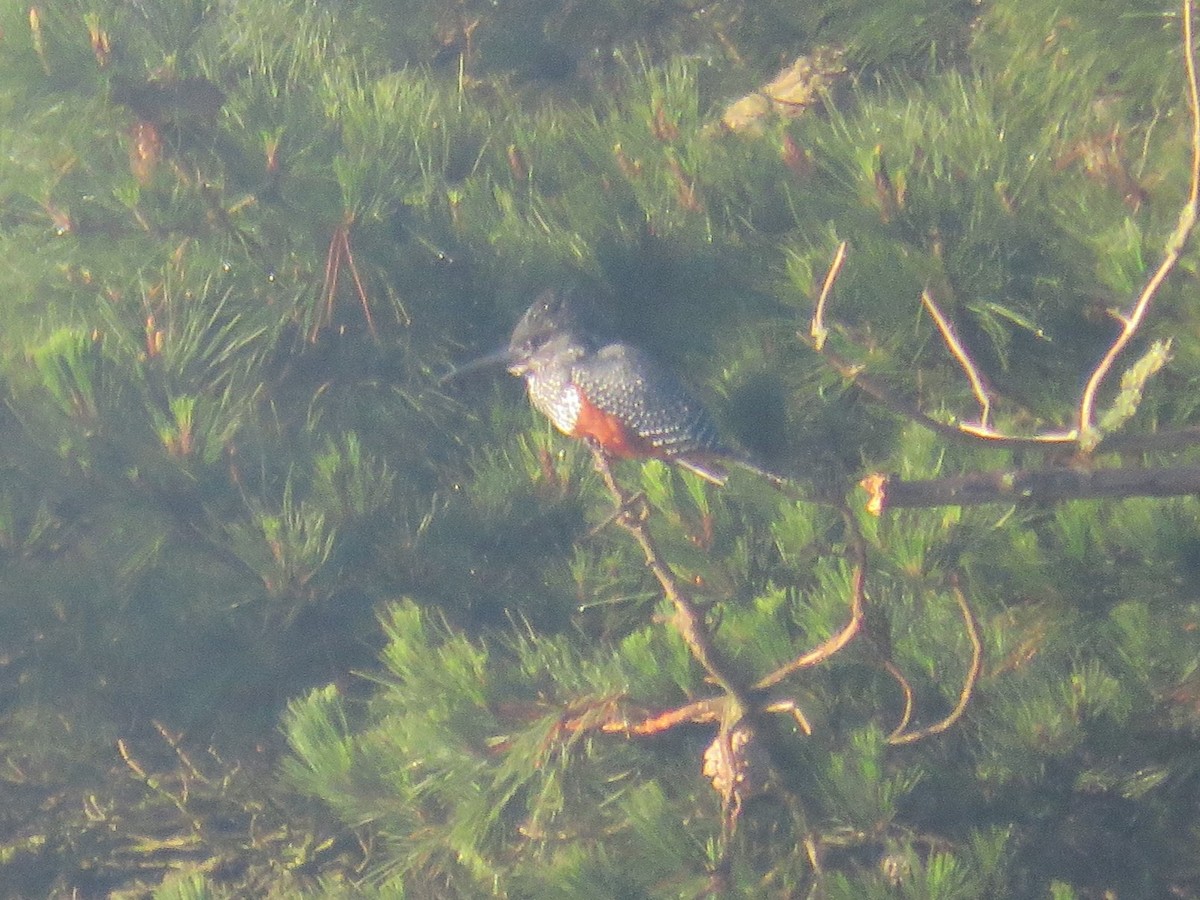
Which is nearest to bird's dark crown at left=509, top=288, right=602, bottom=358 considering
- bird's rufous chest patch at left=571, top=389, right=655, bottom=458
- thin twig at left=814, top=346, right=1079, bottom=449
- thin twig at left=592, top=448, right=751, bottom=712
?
bird's rufous chest patch at left=571, top=389, right=655, bottom=458

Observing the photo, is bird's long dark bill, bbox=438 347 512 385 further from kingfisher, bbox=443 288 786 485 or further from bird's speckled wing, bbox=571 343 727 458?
bird's speckled wing, bbox=571 343 727 458

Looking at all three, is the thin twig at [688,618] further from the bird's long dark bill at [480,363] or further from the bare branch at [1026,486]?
the bird's long dark bill at [480,363]

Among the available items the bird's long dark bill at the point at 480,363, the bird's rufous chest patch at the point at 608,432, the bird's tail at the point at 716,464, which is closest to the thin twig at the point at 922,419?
the bird's tail at the point at 716,464

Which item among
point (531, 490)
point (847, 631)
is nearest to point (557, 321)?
point (531, 490)

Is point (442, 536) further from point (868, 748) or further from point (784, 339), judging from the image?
point (868, 748)

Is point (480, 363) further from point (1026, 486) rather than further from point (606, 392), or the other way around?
point (1026, 486)
